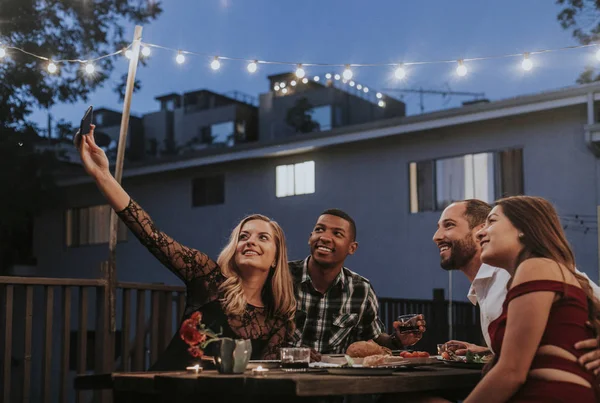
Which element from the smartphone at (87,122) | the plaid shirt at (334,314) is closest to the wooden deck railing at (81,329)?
the plaid shirt at (334,314)

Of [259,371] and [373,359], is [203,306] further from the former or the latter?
[259,371]

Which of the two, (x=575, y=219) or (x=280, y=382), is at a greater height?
(x=575, y=219)

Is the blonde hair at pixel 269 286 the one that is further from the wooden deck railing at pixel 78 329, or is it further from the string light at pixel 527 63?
the string light at pixel 527 63

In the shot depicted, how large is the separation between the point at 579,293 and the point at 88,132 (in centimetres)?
184

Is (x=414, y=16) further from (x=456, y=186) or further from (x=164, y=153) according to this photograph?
(x=456, y=186)

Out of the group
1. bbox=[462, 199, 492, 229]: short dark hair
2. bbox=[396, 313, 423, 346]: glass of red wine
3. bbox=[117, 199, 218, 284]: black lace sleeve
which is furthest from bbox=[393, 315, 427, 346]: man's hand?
bbox=[117, 199, 218, 284]: black lace sleeve

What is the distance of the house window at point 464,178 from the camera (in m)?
12.3

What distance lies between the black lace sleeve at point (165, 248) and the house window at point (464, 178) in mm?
9113

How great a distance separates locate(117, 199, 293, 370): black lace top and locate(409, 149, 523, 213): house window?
9022 mm

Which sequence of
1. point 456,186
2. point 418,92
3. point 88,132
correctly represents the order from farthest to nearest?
point 418,92 → point 456,186 → point 88,132

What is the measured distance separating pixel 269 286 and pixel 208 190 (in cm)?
1287

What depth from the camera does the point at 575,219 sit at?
11.6 metres

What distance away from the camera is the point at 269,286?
353cm

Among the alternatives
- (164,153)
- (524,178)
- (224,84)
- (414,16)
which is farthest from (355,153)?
(224,84)
